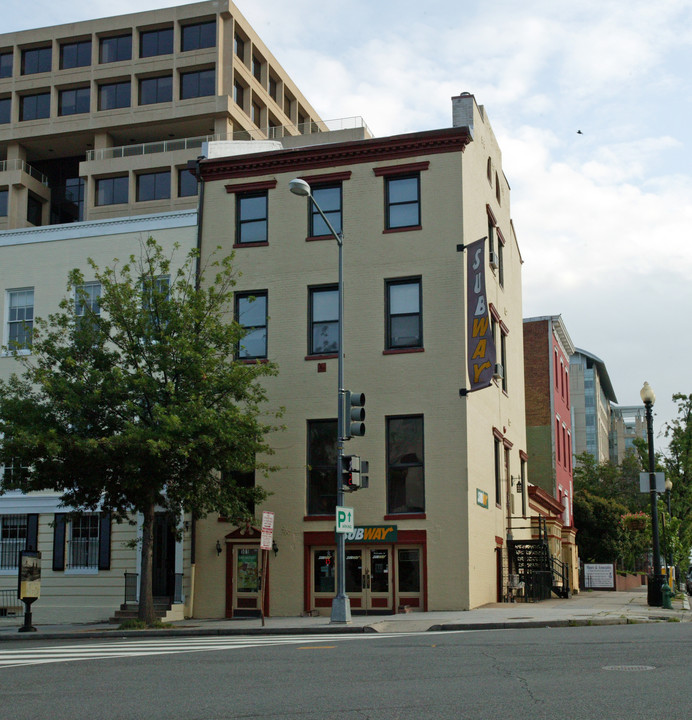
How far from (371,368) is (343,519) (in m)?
6.52

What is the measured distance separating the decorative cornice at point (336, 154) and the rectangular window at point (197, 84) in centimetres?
4246

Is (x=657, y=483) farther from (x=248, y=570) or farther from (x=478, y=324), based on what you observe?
(x=248, y=570)

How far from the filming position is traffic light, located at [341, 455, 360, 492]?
70.4ft

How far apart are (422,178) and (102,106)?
5072 centimetres

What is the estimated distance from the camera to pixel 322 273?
1115 inches

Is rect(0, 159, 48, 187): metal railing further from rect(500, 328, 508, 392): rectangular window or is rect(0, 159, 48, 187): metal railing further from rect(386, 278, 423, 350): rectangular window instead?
rect(386, 278, 423, 350): rectangular window

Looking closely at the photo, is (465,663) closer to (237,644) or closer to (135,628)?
(237,644)

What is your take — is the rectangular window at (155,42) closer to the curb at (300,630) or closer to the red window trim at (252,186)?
the red window trim at (252,186)

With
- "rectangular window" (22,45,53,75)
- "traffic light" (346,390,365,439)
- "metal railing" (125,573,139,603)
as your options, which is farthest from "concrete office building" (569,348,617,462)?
"traffic light" (346,390,365,439)

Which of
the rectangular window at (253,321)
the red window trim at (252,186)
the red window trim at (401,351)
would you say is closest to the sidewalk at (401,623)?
the red window trim at (401,351)

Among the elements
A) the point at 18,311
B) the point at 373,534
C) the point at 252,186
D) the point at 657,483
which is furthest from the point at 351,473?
the point at 18,311

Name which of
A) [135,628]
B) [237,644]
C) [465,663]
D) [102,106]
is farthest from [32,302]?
[102,106]

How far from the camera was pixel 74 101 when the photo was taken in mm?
73062

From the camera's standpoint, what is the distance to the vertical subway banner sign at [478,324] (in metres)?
26.1
